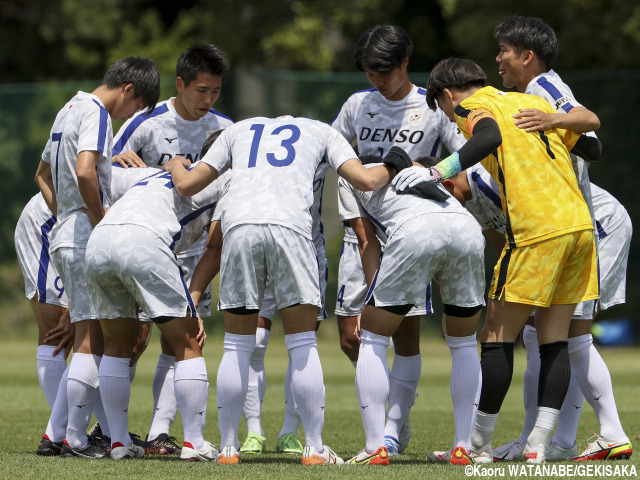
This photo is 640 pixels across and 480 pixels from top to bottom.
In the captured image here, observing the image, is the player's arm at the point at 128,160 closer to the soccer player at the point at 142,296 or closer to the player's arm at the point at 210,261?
the soccer player at the point at 142,296

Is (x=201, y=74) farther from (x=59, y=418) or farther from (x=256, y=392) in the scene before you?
(x=59, y=418)

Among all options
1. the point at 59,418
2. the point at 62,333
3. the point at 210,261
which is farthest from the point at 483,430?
the point at 62,333

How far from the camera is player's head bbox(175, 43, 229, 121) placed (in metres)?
5.94

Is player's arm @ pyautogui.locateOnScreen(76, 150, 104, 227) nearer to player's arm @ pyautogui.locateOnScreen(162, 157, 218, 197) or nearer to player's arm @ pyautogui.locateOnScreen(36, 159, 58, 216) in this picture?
player's arm @ pyautogui.locateOnScreen(162, 157, 218, 197)

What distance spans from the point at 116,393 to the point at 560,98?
9.08 feet

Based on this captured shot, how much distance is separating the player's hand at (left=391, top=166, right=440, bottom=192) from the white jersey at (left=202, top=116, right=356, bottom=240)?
36 centimetres

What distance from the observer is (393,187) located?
17.5 ft

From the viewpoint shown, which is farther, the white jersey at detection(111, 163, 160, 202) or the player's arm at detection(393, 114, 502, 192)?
the white jersey at detection(111, 163, 160, 202)

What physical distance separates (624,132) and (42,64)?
1460cm

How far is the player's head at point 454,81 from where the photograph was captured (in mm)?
5301

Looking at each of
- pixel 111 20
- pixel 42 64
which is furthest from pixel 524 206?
pixel 42 64

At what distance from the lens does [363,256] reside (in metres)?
5.66

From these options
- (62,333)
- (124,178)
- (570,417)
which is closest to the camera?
(570,417)

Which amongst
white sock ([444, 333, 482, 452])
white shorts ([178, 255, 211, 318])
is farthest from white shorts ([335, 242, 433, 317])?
white sock ([444, 333, 482, 452])
